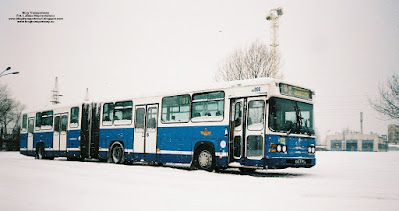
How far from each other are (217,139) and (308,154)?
3.17 metres

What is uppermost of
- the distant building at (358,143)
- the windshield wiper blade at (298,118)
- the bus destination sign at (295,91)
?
the bus destination sign at (295,91)

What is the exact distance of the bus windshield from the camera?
13055 millimetres

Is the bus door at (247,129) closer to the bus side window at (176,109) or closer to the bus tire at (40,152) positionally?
the bus side window at (176,109)

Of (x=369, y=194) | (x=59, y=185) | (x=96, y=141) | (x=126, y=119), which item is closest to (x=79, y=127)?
(x=96, y=141)

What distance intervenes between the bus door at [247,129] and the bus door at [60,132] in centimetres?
1281

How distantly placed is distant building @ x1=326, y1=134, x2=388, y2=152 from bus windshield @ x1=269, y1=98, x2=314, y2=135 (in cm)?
10119

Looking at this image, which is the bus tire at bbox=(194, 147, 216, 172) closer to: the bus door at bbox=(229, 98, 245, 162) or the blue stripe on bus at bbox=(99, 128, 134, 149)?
the bus door at bbox=(229, 98, 245, 162)

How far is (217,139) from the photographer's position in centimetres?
1427

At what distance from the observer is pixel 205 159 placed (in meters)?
14.7

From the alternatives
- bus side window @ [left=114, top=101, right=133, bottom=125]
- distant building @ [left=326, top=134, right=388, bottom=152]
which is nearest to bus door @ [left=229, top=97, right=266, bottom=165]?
bus side window @ [left=114, top=101, right=133, bottom=125]

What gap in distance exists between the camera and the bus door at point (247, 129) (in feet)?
42.8

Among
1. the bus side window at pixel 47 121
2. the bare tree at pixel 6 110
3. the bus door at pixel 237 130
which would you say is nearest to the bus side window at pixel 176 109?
the bus door at pixel 237 130

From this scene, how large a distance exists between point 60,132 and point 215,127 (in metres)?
12.6

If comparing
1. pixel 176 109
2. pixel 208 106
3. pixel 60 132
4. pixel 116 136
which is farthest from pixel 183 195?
pixel 60 132
